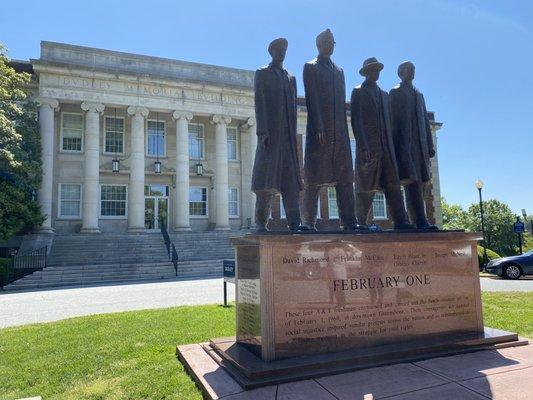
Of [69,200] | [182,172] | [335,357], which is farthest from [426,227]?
[69,200]

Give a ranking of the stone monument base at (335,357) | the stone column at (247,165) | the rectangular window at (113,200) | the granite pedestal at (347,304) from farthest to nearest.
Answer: the stone column at (247,165)
the rectangular window at (113,200)
the granite pedestal at (347,304)
the stone monument base at (335,357)

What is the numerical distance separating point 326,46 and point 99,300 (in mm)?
10122

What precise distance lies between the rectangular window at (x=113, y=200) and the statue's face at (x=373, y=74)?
76.0 ft

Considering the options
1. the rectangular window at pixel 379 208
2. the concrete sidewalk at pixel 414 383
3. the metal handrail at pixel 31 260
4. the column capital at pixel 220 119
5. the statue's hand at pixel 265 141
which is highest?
the column capital at pixel 220 119

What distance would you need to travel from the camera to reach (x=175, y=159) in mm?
28094

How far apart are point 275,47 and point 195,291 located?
32.3 feet

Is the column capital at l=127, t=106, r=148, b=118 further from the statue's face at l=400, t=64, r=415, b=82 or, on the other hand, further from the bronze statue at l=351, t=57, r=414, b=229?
the bronze statue at l=351, t=57, r=414, b=229

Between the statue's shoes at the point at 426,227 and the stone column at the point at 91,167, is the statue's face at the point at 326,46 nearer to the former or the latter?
the statue's shoes at the point at 426,227

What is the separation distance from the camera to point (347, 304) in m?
4.79

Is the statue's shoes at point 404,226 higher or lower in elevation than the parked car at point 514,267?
→ higher

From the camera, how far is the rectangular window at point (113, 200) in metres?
26.3

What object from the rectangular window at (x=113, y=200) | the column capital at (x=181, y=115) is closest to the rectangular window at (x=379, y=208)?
the column capital at (x=181, y=115)

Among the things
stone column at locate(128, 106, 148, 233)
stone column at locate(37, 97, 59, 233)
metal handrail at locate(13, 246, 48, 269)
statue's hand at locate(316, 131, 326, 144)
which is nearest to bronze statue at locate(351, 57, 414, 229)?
statue's hand at locate(316, 131, 326, 144)

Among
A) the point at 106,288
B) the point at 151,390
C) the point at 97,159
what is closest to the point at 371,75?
the point at 151,390
